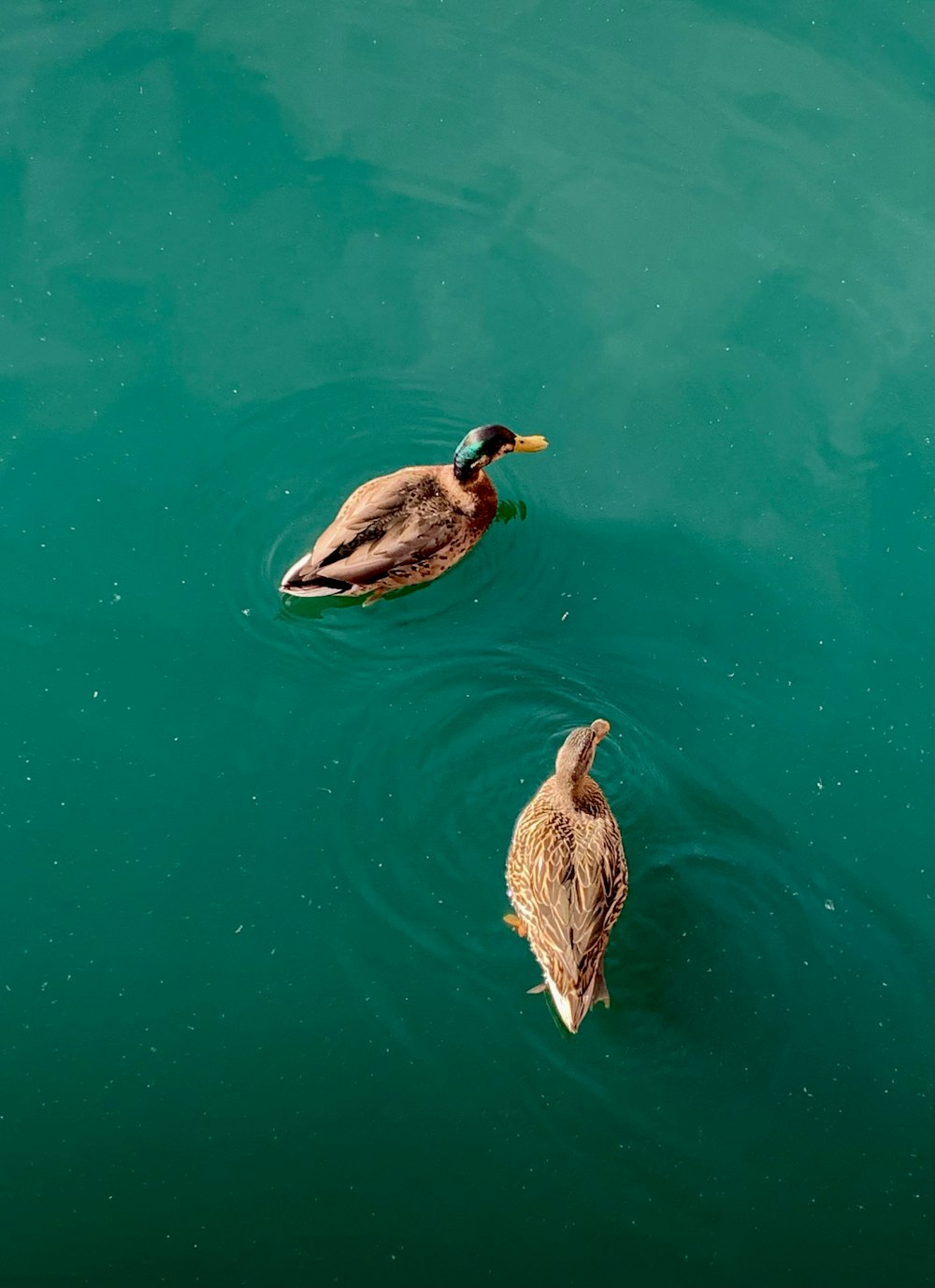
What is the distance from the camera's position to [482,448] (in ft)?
10.9

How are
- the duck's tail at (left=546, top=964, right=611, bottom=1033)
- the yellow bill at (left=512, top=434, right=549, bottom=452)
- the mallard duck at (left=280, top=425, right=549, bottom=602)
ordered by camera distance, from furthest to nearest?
the yellow bill at (left=512, top=434, right=549, bottom=452) < the mallard duck at (left=280, top=425, right=549, bottom=602) < the duck's tail at (left=546, top=964, right=611, bottom=1033)

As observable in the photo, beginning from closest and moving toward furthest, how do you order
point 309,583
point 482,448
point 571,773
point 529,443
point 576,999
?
point 576,999
point 571,773
point 309,583
point 482,448
point 529,443

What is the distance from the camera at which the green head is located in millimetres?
3301

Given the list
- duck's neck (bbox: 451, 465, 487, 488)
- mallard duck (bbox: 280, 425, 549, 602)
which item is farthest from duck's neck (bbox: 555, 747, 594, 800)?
duck's neck (bbox: 451, 465, 487, 488)

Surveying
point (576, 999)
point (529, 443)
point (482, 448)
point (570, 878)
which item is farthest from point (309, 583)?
point (576, 999)

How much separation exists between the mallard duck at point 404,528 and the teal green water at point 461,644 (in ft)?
0.53

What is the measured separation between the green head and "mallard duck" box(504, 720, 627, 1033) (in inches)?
31.6

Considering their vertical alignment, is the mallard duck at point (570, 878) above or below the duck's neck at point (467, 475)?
below

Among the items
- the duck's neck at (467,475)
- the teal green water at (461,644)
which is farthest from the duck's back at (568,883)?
the duck's neck at (467,475)

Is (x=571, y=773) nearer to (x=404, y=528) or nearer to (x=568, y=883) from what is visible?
(x=568, y=883)

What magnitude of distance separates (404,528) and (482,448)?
0.33 metres

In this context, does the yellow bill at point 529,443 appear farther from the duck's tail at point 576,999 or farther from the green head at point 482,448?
the duck's tail at point 576,999

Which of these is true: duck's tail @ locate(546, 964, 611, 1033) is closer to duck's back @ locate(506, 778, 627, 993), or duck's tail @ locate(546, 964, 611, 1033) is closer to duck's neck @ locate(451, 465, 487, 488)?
duck's back @ locate(506, 778, 627, 993)

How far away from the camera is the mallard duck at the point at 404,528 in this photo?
3.16 m
